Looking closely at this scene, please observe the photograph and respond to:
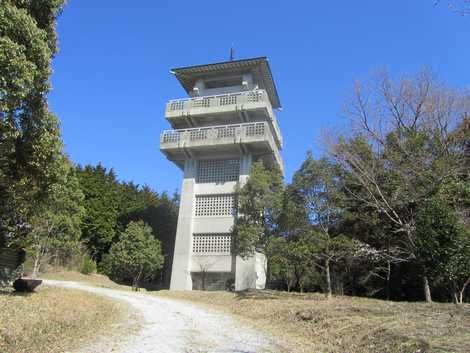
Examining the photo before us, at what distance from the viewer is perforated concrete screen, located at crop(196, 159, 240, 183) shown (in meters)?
32.2

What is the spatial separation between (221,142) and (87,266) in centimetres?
1629

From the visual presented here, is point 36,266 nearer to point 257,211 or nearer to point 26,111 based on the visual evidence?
point 257,211

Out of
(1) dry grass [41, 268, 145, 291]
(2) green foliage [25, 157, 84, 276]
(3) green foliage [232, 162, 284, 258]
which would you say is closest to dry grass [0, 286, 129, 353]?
(3) green foliage [232, 162, 284, 258]

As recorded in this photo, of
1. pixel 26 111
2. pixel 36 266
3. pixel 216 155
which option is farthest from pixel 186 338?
pixel 216 155

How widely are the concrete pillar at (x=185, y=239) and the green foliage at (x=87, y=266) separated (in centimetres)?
936

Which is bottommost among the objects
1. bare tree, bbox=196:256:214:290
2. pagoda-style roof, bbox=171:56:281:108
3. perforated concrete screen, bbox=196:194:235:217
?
bare tree, bbox=196:256:214:290

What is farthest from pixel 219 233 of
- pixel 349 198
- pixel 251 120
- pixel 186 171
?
pixel 349 198

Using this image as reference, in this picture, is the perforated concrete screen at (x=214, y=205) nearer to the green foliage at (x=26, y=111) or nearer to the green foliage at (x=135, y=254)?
the green foliage at (x=135, y=254)

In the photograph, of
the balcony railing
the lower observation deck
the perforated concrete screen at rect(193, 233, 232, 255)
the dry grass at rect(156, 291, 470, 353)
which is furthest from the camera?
the balcony railing

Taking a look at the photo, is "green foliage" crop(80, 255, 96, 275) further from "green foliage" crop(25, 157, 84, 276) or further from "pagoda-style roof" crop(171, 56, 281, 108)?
"pagoda-style roof" crop(171, 56, 281, 108)

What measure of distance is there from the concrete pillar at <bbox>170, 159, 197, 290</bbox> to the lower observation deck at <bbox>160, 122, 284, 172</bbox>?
1.66 m

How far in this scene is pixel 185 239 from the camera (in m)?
31.1

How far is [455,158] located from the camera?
1964cm

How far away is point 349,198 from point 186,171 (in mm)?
15548
